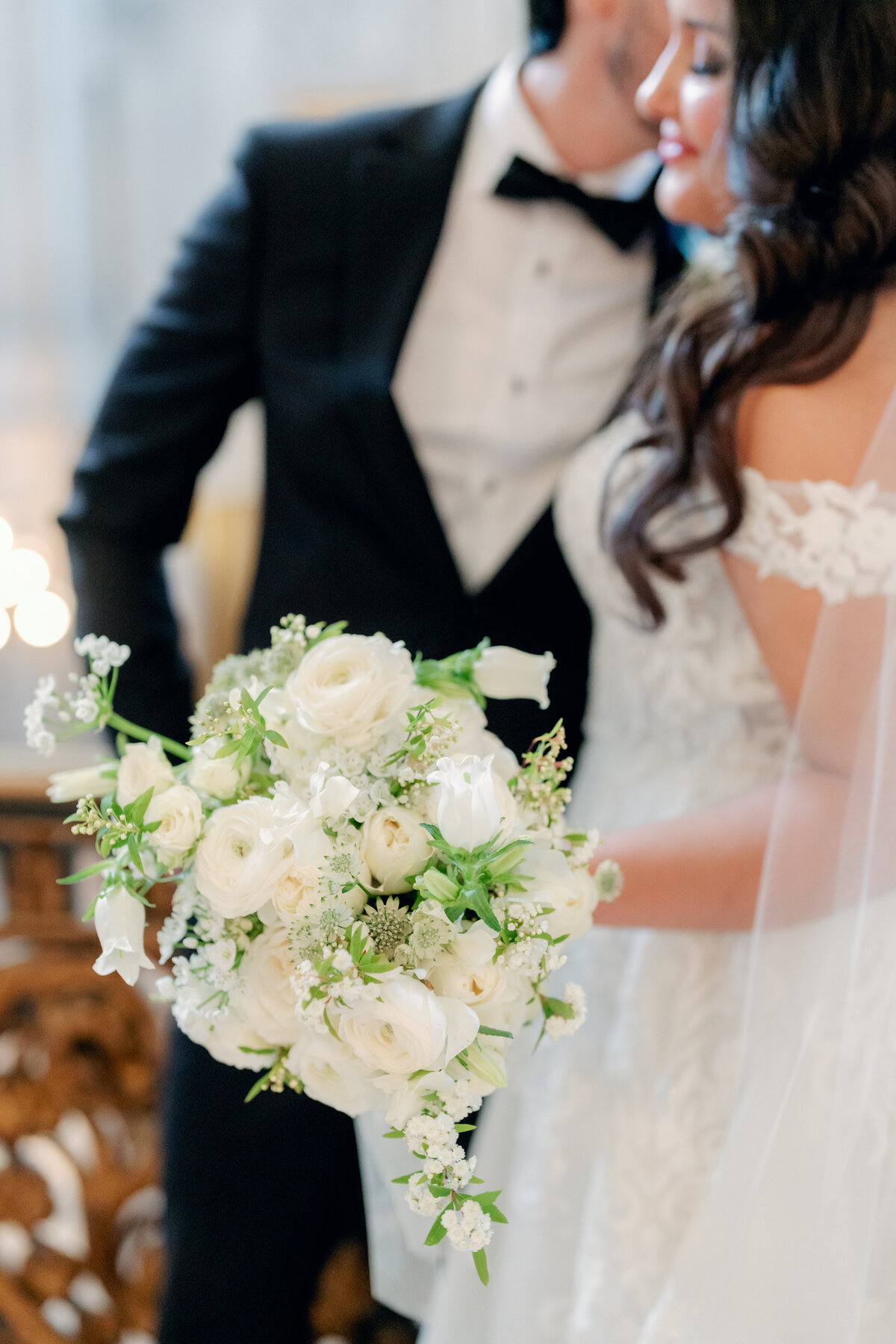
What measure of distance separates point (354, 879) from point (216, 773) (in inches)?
4.9

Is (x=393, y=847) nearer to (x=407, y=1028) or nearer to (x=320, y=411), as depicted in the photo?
(x=407, y=1028)

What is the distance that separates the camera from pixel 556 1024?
2.33 ft

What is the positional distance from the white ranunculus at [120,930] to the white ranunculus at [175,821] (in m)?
0.03

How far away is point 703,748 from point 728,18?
2.16 ft

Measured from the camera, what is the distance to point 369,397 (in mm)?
1294

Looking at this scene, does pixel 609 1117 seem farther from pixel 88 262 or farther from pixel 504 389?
pixel 88 262

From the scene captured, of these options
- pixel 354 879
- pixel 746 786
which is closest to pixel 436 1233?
pixel 354 879

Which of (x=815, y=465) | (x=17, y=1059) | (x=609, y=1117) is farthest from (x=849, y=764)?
(x=17, y=1059)

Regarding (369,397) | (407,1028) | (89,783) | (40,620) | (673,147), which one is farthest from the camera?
(40,620)

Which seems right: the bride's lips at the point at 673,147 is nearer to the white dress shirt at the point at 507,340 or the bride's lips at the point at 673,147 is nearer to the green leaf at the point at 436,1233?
the white dress shirt at the point at 507,340

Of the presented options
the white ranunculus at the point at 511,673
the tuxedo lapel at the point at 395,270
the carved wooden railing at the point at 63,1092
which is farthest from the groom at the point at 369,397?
the white ranunculus at the point at 511,673

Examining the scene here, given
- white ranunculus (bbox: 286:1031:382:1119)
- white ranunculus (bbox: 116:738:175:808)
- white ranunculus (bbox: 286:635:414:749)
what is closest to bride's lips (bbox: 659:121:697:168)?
white ranunculus (bbox: 286:635:414:749)

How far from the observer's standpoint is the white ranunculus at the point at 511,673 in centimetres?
77

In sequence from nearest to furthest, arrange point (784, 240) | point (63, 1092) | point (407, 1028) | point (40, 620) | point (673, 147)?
point (407, 1028) < point (784, 240) < point (673, 147) < point (63, 1092) < point (40, 620)
